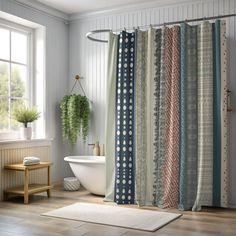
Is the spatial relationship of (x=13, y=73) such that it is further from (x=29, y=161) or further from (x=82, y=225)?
(x=82, y=225)

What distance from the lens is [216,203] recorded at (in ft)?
14.1

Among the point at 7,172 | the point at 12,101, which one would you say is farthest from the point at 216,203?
the point at 12,101

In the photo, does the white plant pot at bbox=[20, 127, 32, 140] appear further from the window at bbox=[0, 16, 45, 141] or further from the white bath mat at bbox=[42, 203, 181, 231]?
the white bath mat at bbox=[42, 203, 181, 231]

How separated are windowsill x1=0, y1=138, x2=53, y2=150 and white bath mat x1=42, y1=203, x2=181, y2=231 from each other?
3.68 ft

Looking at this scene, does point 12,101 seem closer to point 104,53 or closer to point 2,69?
point 2,69

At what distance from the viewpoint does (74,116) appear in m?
5.45

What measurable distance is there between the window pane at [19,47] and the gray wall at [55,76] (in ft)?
1.01

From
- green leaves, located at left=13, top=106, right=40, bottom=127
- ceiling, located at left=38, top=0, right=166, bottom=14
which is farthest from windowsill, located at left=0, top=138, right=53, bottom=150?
ceiling, located at left=38, top=0, right=166, bottom=14

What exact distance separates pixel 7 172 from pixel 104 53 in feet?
7.09

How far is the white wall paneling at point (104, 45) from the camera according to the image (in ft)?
15.1

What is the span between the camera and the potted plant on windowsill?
197 inches

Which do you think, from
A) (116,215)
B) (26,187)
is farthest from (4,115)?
(116,215)

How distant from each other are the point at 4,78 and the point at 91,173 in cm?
168

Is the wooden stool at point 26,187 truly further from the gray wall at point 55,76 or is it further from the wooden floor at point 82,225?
the gray wall at point 55,76
